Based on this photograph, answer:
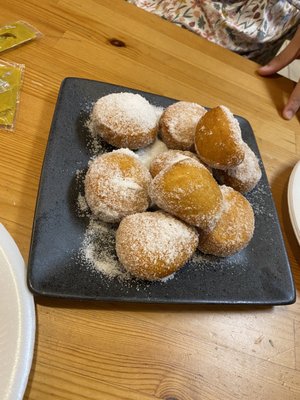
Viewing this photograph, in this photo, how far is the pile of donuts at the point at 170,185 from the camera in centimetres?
63

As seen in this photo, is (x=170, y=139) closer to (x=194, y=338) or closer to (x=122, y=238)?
(x=122, y=238)

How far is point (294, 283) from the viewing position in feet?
2.66

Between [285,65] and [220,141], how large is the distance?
666 mm

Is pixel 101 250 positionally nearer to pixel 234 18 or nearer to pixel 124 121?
pixel 124 121

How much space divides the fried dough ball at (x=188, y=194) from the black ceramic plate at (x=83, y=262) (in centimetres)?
11

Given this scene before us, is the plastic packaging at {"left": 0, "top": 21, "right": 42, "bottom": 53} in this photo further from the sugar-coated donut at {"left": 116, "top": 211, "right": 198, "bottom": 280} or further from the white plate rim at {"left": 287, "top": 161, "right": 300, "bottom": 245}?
the white plate rim at {"left": 287, "top": 161, "right": 300, "bottom": 245}

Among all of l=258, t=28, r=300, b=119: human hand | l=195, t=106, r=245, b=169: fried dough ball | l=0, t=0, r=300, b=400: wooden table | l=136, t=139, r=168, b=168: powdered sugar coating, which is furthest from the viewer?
l=258, t=28, r=300, b=119: human hand

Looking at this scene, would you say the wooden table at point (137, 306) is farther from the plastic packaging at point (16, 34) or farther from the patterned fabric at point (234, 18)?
the patterned fabric at point (234, 18)

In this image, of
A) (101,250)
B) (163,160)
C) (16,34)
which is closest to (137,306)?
(101,250)

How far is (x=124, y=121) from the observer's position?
0.76 meters

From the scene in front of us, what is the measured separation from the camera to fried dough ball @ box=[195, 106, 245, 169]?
71cm

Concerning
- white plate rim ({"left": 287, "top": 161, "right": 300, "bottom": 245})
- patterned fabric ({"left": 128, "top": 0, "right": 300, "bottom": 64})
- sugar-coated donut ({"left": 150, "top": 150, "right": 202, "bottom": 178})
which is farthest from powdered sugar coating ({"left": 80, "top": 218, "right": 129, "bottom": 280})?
patterned fabric ({"left": 128, "top": 0, "right": 300, "bottom": 64})

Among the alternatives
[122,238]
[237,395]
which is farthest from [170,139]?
[237,395]

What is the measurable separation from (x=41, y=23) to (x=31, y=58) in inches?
5.2
